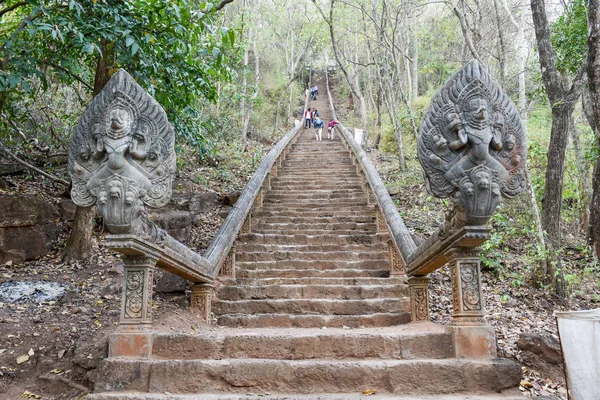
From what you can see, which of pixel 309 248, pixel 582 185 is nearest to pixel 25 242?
pixel 309 248

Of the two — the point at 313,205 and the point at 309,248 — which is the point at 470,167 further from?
the point at 313,205

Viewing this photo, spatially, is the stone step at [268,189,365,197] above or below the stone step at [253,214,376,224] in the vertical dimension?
above

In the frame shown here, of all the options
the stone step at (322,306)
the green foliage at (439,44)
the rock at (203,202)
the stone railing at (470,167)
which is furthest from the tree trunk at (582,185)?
the green foliage at (439,44)

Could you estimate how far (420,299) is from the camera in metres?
4.51

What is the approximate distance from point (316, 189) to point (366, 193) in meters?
1.14

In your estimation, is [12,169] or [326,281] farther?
[12,169]

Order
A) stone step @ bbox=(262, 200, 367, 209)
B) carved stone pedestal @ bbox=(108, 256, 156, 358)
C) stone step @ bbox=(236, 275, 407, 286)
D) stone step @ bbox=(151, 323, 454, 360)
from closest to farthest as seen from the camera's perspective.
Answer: carved stone pedestal @ bbox=(108, 256, 156, 358)
stone step @ bbox=(151, 323, 454, 360)
stone step @ bbox=(236, 275, 407, 286)
stone step @ bbox=(262, 200, 367, 209)

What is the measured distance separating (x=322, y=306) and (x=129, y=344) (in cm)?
205

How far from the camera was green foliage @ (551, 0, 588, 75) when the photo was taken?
671 centimetres

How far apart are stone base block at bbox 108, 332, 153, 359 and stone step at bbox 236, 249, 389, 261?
8.74 feet

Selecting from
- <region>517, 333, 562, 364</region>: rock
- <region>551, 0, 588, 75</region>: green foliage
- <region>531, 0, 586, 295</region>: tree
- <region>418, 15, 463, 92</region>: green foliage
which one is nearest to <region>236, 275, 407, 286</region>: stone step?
<region>517, 333, 562, 364</region>: rock

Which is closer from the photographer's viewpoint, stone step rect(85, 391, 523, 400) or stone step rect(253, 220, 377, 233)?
stone step rect(85, 391, 523, 400)

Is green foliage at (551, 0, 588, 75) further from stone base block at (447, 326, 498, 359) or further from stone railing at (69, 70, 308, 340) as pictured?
stone railing at (69, 70, 308, 340)

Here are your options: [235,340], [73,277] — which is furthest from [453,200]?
[73,277]
